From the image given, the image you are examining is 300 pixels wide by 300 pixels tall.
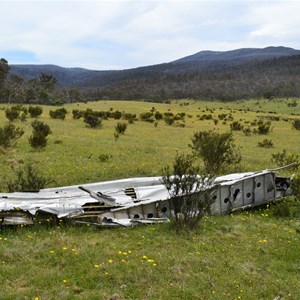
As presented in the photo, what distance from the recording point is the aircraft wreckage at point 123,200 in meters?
8.17

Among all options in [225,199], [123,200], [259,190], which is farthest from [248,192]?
A: [123,200]

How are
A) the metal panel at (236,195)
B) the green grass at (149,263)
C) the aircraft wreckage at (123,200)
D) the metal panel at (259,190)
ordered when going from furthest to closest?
the metal panel at (259,190), the metal panel at (236,195), the aircraft wreckage at (123,200), the green grass at (149,263)

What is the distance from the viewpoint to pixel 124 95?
119500 mm

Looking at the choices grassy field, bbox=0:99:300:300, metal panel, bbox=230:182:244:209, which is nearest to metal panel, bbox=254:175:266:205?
grassy field, bbox=0:99:300:300

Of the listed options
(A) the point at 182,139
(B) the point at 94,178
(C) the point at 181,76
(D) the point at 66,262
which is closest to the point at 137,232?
(D) the point at 66,262

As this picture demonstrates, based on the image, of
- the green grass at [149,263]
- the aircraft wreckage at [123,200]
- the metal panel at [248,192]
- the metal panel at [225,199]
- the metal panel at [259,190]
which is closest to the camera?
the green grass at [149,263]

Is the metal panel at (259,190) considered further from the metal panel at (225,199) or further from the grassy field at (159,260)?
the metal panel at (225,199)

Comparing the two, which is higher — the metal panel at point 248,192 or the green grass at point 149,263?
the metal panel at point 248,192

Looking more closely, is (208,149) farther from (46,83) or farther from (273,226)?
(46,83)

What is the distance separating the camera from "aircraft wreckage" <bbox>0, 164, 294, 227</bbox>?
8.17 meters

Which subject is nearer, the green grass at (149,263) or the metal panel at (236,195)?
the green grass at (149,263)

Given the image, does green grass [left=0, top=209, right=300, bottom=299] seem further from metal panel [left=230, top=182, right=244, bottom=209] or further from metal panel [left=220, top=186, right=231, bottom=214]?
metal panel [left=230, top=182, right=244, bottom=209]

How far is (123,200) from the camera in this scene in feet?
31.2

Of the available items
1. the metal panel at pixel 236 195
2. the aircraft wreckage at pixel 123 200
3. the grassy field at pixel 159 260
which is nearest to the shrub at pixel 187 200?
the grassy field at pixel 159 260
